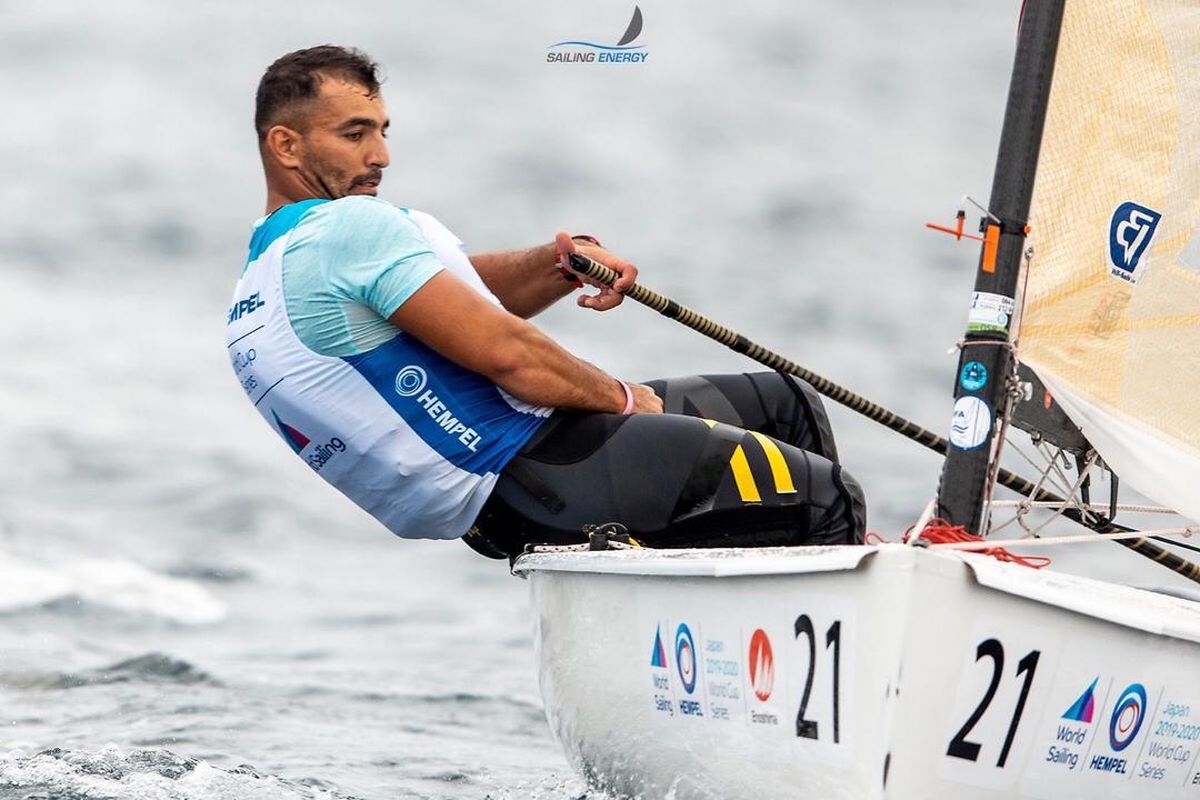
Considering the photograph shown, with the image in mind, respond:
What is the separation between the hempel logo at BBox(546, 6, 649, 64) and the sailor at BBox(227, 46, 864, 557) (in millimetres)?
670

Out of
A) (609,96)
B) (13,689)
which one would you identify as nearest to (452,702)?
(13,689)

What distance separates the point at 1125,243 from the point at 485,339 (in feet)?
4.98

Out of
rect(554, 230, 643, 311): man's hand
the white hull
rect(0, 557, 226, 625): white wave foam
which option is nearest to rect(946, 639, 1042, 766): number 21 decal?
the white hull

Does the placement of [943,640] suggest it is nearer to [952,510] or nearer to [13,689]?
[952,510]

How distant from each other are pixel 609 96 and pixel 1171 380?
1469cm

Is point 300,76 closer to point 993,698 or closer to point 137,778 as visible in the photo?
point 137,778

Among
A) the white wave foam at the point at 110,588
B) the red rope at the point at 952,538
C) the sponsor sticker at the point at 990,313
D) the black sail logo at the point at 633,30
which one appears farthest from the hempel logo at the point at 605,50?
the white wave foam at the point at 110,588

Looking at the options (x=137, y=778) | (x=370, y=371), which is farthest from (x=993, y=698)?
(x=137, y=778)

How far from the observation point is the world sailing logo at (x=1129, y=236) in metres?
4.08

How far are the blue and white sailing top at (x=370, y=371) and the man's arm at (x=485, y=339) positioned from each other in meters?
0.04

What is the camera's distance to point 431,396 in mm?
3789

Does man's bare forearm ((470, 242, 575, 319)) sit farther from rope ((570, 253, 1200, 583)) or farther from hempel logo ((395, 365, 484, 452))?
hempel logo ((395, 365, 484, 452))

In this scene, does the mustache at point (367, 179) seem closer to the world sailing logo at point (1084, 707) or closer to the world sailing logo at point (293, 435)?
the world sailing logo at point (293, 435)

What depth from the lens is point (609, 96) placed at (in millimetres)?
18516
